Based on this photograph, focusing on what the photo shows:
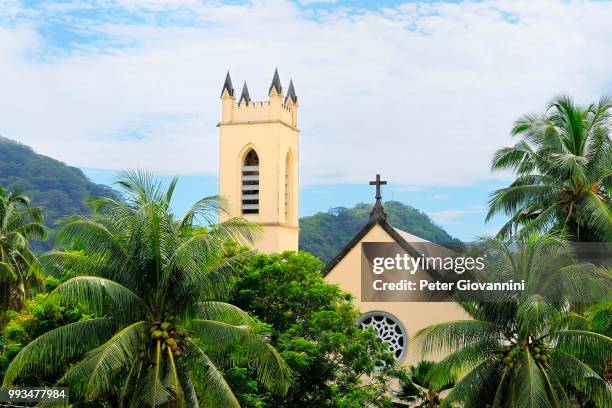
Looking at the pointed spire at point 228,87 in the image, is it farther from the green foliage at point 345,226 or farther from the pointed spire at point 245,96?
the green foliage at point 345,226

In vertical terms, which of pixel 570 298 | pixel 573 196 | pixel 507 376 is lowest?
pixel 507 376

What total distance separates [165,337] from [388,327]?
18.9m

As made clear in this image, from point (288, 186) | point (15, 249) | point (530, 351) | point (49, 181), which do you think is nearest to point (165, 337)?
point (530, 351)

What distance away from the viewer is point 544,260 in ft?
84.3

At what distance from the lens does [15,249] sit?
1678 inches

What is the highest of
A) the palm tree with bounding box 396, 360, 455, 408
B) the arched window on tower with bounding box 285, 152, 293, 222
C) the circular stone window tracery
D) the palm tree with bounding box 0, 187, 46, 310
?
the arched window on tower with bounding box 285, 152, 293, 222

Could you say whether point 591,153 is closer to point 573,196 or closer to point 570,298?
point 573,196

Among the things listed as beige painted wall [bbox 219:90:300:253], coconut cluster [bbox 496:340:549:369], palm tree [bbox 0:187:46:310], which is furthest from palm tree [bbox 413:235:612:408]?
beige painted wall [bbox 219:90:300:253]

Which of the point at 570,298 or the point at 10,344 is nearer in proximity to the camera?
the point at 570,298

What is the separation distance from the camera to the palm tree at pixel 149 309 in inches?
854

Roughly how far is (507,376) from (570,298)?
7.60 feet

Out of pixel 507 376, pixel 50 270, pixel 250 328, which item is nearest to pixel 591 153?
pixel 507 376

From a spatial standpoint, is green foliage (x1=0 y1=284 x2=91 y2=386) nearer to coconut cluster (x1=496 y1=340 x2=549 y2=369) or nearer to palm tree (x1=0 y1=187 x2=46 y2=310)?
coconut cluster (x1=496 y1=340 x2=549 y2=369)

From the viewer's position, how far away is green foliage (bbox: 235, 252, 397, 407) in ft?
101
